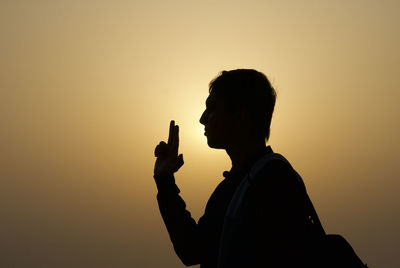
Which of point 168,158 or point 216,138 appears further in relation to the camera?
point 168,158

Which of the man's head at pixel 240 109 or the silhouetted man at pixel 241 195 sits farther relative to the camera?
the man's head at pixel 240 109

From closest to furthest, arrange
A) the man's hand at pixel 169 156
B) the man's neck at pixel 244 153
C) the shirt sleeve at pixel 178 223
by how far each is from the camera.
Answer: the man's neck at pixel 244 153
the shirt sleeve at pixel 178 223
the man's hand at pixel 169 156

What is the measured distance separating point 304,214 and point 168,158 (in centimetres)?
162

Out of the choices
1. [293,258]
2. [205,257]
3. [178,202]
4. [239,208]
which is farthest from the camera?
[178,202]

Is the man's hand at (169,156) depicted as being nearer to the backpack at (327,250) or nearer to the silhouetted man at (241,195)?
the silhouetted man at (241,195)

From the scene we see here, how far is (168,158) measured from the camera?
3545 millimetres

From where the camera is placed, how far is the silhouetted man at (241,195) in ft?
6.93

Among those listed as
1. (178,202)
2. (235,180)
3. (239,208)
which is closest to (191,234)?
(178,202)

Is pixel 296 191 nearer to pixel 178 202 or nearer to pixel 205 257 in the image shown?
pixel 205 257

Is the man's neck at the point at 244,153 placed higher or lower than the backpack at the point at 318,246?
higher

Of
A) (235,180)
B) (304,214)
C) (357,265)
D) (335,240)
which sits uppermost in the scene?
(235,180)

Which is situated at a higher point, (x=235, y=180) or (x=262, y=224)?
(x=235, y=180)

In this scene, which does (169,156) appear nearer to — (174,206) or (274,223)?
(174,206)

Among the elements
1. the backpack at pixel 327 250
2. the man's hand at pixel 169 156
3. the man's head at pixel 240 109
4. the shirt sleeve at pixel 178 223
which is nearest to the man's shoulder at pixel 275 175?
the backpack at pixel 327 250
